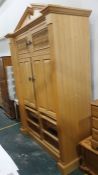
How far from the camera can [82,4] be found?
2.18m

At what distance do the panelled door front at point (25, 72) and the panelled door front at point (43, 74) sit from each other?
0.18 meters

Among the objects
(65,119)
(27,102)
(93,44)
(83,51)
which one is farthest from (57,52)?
(27,102)

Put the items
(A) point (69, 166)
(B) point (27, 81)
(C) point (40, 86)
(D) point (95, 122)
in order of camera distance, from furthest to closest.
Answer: (B) point (27, 81), (C) point (40, 86), (A) point (69, 166), (D) point (95, 122)

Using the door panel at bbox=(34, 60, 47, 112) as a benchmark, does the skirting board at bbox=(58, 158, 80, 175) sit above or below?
below

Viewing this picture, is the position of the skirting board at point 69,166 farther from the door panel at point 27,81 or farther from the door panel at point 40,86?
the door panel at point 27,81

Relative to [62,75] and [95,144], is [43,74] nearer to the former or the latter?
[62,75]

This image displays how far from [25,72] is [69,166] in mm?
1455

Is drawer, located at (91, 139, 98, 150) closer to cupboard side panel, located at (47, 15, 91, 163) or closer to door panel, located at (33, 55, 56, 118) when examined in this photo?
cupboard side panel, located at (47, 15, 91, 163)

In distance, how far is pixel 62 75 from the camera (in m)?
1.92

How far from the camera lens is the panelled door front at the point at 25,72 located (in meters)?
2.60

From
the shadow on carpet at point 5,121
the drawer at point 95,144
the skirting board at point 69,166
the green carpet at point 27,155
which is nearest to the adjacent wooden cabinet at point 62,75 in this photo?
the skirting board at point 69,166

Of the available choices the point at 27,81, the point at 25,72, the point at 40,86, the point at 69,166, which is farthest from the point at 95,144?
the point at 25,72

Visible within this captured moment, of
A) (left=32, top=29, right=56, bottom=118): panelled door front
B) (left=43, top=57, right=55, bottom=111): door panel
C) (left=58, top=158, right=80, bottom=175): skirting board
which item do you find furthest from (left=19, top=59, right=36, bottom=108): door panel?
(left=58, top=158, right=80, bottom=175): skirting board

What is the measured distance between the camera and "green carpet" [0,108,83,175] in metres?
2.24
